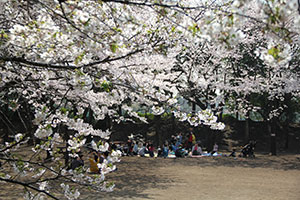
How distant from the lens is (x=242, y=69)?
1773 centimetres

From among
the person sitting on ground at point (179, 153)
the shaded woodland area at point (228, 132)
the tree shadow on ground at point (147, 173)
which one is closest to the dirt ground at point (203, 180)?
the tree shadow on ground at point (147, 173)

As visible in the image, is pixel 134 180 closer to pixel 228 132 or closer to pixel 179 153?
pixel 179 153

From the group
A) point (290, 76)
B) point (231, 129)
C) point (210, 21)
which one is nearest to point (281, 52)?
point (210, 21)

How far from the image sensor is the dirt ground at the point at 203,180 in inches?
280

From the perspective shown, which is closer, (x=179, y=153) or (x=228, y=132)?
(x=179, y=153)

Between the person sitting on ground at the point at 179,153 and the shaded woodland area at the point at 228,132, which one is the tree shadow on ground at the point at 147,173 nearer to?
the person sitting on ground at the point at 179,153

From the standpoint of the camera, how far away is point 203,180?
360 inches

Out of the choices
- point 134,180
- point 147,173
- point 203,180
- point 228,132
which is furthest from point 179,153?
point 228,132

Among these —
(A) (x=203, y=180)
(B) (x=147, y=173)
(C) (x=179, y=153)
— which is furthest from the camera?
(C) (x=179, y=153)

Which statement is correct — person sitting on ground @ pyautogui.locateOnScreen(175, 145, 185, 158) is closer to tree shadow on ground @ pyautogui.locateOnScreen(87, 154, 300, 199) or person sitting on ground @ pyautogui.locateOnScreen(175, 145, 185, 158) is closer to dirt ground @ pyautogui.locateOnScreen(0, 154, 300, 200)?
tree shadow on ground @ pyautogui.locateOnScreen(87, 154, 300, 199)

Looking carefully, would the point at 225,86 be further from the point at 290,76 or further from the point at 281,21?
the point at 281,21

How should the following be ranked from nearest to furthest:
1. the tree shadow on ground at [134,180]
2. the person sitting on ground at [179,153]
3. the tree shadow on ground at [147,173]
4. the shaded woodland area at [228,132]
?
the tree shadow on ground at [134,180]
the tree shadow on ground at [147,173]
the person sitting on ground at [179,153]
the shaded woodland area at [228,132]

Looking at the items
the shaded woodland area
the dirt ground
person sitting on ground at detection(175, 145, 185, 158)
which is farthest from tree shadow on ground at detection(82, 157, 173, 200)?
the shaded woodland area

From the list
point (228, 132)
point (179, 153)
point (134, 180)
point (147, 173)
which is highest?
point (228, 132)
